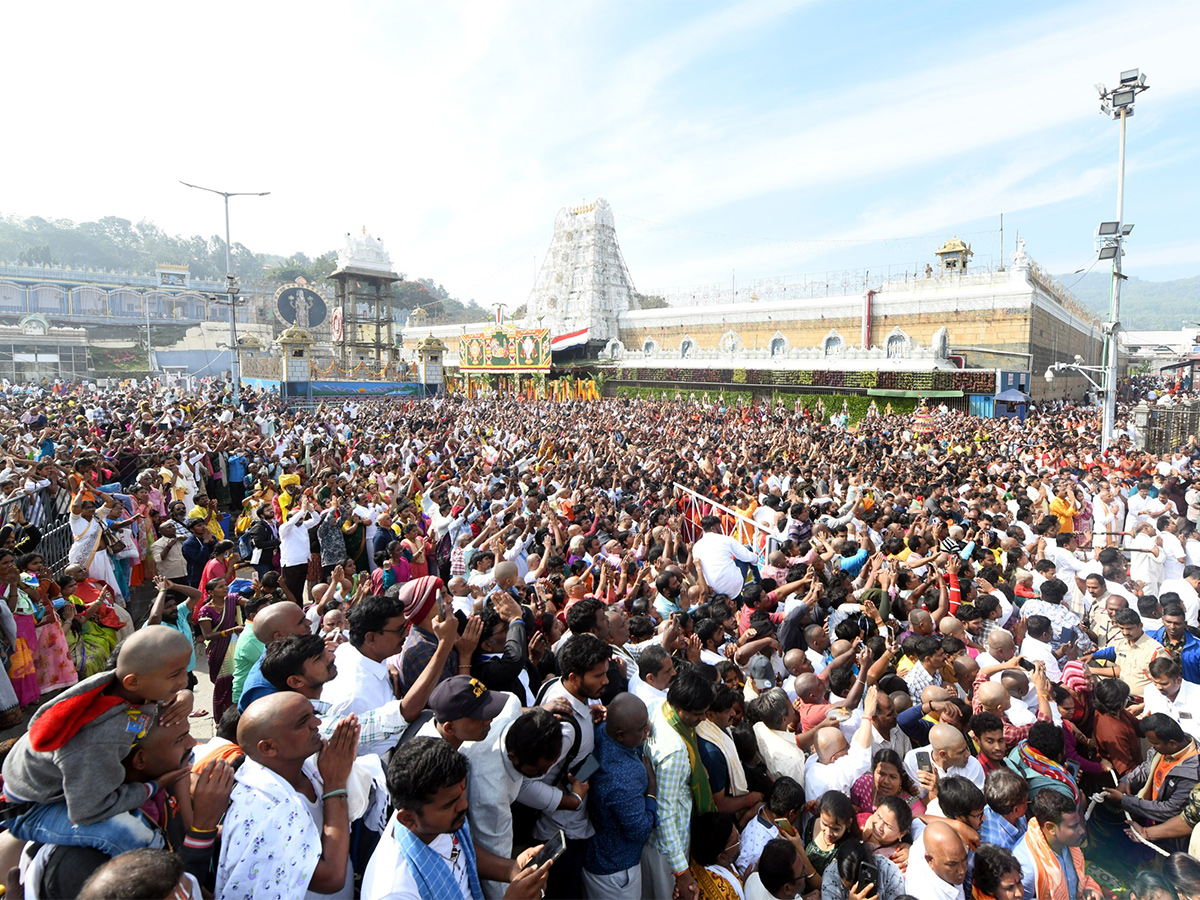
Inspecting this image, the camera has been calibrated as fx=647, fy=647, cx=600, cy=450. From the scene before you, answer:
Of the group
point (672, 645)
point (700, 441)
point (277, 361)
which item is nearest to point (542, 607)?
point (672, 645)

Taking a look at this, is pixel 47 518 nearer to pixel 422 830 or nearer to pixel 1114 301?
pixel 422 830

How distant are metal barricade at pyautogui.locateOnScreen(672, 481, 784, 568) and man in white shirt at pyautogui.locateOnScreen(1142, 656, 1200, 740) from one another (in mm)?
3672

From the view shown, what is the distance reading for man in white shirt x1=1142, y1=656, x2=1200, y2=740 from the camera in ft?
12.4

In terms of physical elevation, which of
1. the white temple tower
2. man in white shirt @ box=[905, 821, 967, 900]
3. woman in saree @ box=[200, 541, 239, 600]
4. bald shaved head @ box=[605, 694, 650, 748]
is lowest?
man in white shirt @ box=[905, 821, 967, 900]

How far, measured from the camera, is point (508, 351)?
42250 mm

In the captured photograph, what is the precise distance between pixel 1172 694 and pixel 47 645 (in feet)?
24.9

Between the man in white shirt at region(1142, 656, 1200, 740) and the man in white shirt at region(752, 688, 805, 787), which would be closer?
the man in white shirt at region(752, 688, 805, 787)

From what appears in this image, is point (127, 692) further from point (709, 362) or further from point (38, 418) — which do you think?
point (709, 362)

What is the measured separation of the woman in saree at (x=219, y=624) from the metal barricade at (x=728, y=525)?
4750 mm

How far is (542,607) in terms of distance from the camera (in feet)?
15.7

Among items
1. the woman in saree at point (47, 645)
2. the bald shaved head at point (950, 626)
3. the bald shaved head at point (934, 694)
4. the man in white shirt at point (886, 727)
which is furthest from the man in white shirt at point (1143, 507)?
the woman in saree at point (47, 645)

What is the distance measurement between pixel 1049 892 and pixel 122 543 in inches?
312

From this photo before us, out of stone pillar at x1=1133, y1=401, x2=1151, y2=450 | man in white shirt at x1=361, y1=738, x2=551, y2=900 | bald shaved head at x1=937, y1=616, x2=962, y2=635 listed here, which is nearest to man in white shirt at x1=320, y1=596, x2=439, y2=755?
man in white shirt at x1=361, y1=738, x2=551, y2=900

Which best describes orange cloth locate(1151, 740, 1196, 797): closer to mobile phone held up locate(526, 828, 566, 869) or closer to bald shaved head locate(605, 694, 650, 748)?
bald shaved head locate(605, 694, 650, 748)
